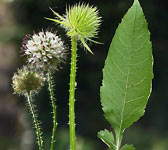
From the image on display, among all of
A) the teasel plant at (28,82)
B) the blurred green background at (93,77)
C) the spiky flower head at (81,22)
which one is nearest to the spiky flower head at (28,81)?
the teasel plant at (28,82)

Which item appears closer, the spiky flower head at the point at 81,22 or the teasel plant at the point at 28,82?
the spiky flower head at the point at 81,22

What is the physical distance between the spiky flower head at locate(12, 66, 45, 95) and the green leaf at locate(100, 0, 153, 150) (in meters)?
0.17

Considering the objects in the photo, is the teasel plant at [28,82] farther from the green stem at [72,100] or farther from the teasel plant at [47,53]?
the green stem at [72,100]

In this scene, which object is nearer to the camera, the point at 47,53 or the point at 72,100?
the point at 72,100

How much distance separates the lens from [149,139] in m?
6.07

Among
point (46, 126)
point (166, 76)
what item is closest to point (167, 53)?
point (166, 76)

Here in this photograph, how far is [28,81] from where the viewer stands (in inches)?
25.0

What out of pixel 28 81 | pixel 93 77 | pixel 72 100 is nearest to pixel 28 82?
pixel 28 81

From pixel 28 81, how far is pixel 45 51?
7cm

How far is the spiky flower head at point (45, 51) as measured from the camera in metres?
0.56

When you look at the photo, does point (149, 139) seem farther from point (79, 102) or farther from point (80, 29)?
point (80, 29)

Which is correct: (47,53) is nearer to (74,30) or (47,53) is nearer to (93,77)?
(74,30)

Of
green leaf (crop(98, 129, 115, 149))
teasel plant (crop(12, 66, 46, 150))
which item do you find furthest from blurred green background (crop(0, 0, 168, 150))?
green leaf (crop(98, 129, 115, 149))

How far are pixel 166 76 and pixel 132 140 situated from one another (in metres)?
1.36
